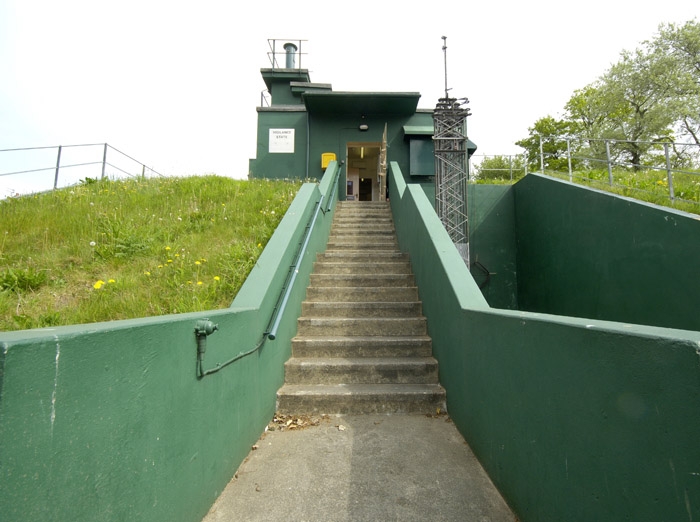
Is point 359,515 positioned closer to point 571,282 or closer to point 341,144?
point 571,282

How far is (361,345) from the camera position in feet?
13.3

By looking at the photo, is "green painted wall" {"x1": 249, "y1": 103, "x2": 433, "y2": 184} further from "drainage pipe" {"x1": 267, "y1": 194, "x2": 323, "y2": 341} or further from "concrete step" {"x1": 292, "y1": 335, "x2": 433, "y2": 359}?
"concrete step" {"x1": 292, "y1": 335, "x2": 433, "y2": 359}

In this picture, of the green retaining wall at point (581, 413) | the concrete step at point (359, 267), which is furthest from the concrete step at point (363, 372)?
the concrete step at point (359, 267)

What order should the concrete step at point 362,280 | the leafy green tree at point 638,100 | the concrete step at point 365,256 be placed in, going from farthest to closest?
the leafy green tree at point 638,100
the concrete step at point 365,256
the concrete step at point 362,280

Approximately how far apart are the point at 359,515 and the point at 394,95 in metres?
11.5

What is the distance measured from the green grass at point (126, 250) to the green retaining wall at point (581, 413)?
236 centimetres

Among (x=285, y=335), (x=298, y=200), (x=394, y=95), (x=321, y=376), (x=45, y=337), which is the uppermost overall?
(x=394, y=95)

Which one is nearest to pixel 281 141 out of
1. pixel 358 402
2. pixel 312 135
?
pixel 312 135

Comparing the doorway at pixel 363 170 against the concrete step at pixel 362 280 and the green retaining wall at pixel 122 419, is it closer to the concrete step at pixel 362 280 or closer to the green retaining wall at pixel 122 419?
the concrete step at pixel 362 280

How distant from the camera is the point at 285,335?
12.7 ft

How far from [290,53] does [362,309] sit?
16.5 metres

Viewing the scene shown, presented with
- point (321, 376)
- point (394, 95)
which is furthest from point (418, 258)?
point (394, 95)

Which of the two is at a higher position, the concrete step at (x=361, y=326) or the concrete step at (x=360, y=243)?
the concrete step at (x=360, y=243)

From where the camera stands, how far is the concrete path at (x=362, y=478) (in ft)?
7.24
